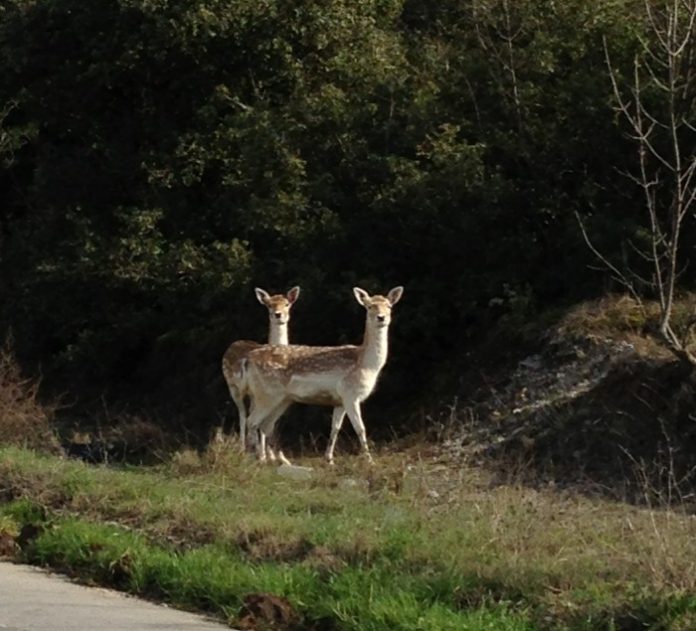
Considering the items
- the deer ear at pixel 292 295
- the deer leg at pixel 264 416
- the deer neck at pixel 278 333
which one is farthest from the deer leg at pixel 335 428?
the deer ear at pixel 292 295

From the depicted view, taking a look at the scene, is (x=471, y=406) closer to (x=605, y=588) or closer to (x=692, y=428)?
(x=692, y=428)

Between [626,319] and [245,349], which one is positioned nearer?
[245,349]

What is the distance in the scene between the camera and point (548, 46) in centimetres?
2377

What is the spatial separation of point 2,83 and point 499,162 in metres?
10.1

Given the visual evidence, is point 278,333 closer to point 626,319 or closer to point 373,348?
point 373,348

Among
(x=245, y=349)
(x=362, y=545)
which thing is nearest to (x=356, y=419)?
(x=245, y=349)

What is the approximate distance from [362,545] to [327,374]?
302 inches

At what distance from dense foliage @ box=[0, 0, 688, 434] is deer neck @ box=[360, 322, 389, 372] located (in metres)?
2.96

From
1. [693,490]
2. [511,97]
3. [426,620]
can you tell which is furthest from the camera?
[511,97]

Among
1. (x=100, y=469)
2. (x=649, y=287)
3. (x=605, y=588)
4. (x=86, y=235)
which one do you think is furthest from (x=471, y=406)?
(x=605, y=588)

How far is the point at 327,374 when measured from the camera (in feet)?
66.5

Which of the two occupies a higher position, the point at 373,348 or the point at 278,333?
the point at 373,348

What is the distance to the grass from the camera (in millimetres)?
11023

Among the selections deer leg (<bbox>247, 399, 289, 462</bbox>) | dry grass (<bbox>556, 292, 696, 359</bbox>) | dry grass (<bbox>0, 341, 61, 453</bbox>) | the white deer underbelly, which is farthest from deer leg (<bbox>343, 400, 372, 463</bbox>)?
dry grass (<bbox>0, 341, 61, 453</bbox>)
